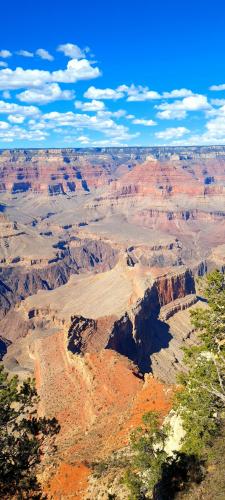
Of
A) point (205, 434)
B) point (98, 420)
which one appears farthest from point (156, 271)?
point (205, 434)

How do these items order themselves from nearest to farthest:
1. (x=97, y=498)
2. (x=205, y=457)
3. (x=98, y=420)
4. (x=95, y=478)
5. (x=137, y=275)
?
1. (x=205, y=457)
2. (x=97, y=498)
3. (x=95, y=478)
4. (x=98, y=420)
5. (x=137, y=275)

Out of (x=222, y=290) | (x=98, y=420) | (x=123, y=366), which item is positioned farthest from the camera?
(x=123, y=366)

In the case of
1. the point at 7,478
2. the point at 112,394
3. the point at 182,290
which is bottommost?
the point at 182,290

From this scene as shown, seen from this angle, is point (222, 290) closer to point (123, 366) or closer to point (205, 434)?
point (205, 434)

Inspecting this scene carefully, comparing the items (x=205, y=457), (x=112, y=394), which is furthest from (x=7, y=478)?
(x=112, y=394)

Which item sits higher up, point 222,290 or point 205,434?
point 222,290

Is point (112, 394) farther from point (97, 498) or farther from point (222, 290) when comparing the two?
point (222, 290)

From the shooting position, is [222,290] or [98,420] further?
[98,420]

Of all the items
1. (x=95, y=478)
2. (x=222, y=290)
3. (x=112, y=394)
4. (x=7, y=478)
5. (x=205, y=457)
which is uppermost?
(x=222, y=290)

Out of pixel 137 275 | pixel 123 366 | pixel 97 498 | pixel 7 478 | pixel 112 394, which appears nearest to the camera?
pixel 7 478
